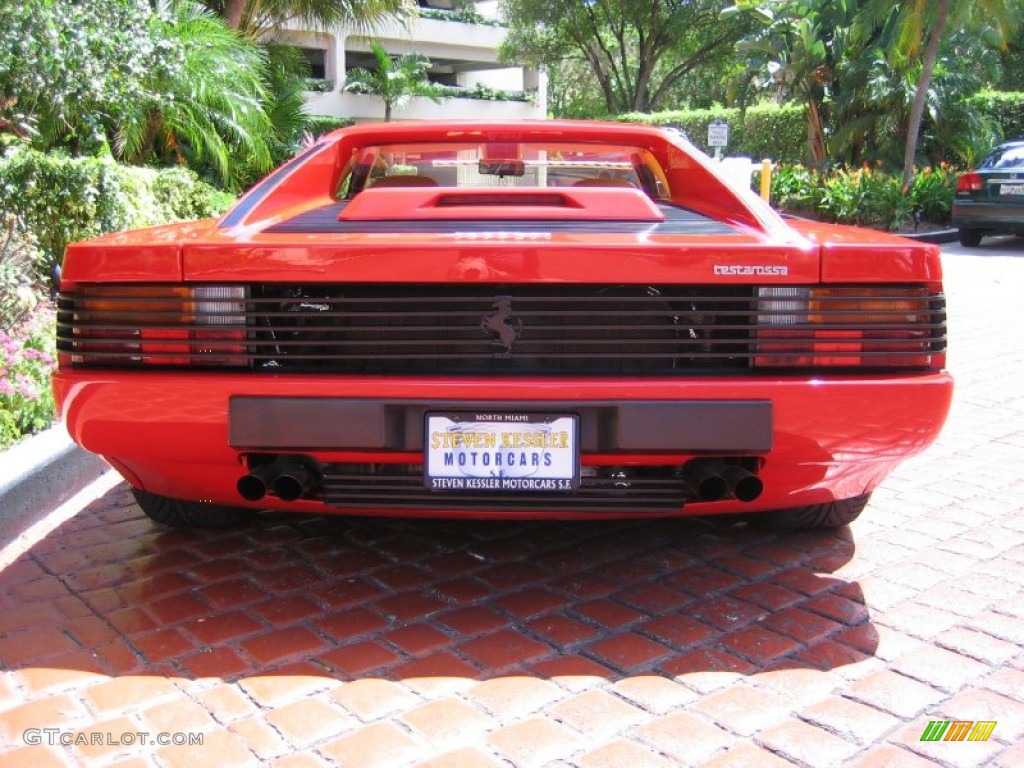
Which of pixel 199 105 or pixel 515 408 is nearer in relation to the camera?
pixel 515 408

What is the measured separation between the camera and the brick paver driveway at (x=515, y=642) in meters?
2.27

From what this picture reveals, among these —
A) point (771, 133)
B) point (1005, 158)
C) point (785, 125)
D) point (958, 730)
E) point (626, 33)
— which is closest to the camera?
point (958, 730)

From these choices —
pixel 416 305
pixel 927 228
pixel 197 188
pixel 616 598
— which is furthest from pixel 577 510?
pixel 927 228

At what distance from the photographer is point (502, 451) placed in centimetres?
263

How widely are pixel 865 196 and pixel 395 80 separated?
1807cm

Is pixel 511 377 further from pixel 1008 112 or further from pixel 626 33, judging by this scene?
pixel 626 33

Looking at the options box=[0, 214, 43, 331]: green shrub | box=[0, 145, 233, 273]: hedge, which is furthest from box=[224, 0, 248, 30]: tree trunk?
box=[0, 214, 43, 331]: green shrub

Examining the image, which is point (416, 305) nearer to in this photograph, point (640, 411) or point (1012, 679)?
point (640, 411)

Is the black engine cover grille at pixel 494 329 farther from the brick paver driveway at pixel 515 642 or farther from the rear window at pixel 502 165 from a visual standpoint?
the rear window at pixel 502 165

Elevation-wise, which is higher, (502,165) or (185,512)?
(502,165)

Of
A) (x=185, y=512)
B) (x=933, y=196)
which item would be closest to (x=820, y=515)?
(x=185, y=512)

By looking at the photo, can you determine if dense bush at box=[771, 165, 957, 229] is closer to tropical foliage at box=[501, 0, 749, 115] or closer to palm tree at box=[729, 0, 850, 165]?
palm tree at box=[729, 0, 850, 165]

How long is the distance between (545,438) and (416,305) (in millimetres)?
486

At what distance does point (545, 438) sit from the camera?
260cm
